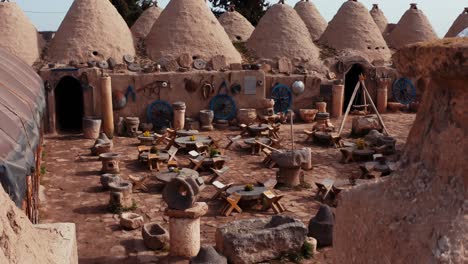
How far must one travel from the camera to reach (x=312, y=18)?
2789 cm

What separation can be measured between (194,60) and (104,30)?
3.83m

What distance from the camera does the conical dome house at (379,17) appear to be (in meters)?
31.9

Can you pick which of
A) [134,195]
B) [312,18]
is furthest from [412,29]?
[134,195]

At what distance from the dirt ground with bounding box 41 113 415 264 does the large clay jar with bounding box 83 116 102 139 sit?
260 millimetres

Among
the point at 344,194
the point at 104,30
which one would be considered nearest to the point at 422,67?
the point at 344,194

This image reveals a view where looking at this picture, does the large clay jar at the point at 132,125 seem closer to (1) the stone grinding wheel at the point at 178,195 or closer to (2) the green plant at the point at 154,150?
(2) the green plant at the point at 154,150

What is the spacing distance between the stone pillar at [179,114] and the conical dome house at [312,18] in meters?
12.3

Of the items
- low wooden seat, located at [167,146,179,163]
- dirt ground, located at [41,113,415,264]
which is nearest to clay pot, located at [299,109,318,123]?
dirt ground, located at [41,113,415,264]

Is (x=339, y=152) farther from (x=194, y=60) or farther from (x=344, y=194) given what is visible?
(x=344, y=194)

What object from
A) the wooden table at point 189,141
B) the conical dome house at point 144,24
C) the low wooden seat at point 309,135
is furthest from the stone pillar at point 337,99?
the conical dome house at point 144,24

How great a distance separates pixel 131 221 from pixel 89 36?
1195 cm

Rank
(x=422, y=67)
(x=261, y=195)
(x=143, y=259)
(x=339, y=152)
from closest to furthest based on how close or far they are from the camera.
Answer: (x=422, y=67), (x=143, y=259), (x=261, y=195), (x=339, y=152)

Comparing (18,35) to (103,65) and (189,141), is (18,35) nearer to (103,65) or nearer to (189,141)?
(103,65)

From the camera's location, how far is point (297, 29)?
Answer: 22250 millimetres
